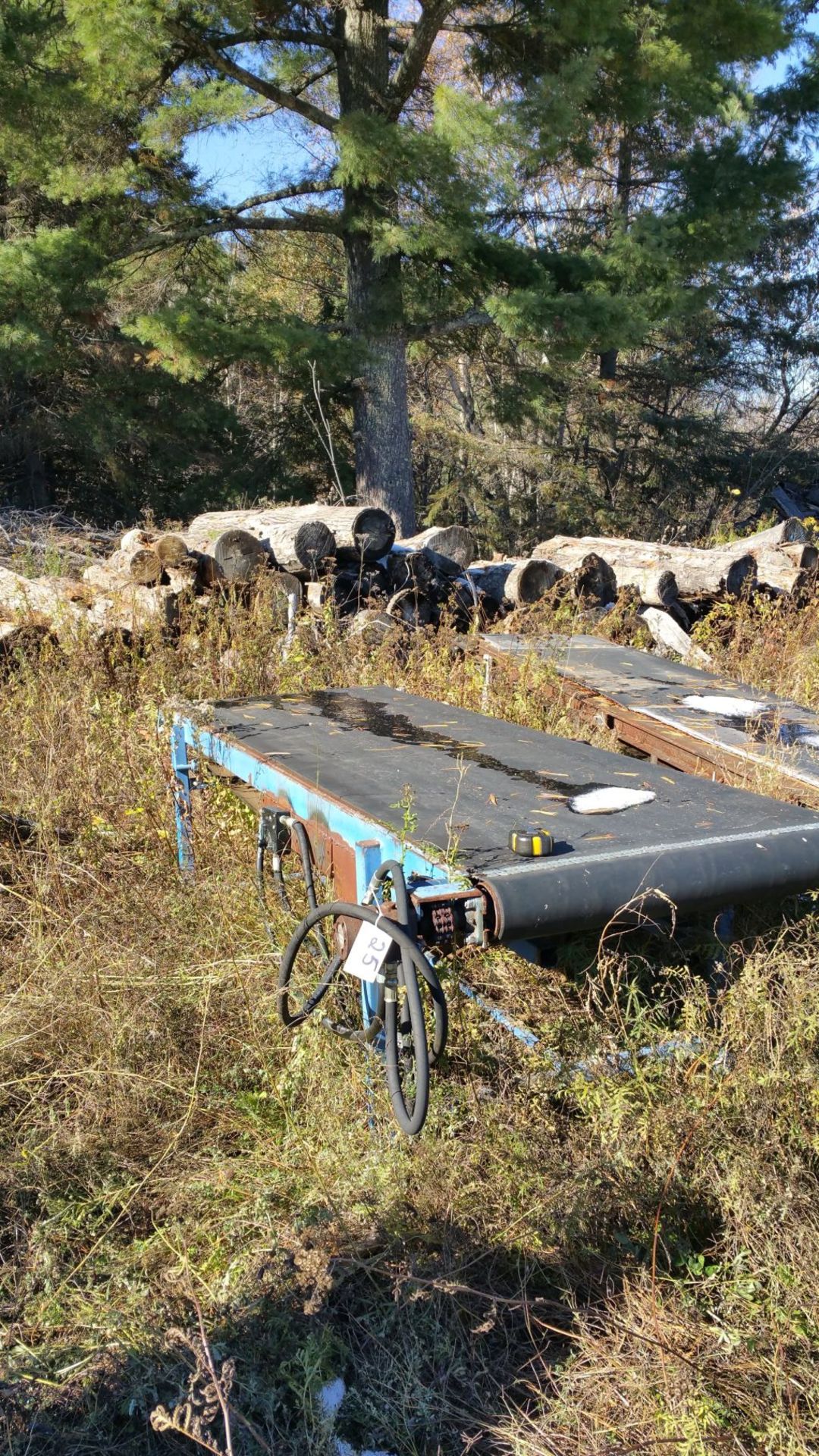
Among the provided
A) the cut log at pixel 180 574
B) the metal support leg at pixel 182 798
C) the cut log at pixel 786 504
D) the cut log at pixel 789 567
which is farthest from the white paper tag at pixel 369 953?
the cut log at pixel 786 504

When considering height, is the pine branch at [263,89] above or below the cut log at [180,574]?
above

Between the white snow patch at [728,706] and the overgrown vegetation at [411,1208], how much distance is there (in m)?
1.23

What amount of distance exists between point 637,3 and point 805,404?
8.69 m

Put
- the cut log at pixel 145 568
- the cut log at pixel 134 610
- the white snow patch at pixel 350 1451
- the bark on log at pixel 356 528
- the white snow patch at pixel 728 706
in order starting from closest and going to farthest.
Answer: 1. the white snow patch at pixel 350 1451
2. the white snow patch at pixel 728 706
3. the cut log at pixel 134 610
4. the cut log at pixel 145 568
5. the bark on log at pixel 356 528

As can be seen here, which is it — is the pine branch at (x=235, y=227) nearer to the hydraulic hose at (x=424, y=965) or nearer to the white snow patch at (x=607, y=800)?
the white snow patch at (x=607, y=800)

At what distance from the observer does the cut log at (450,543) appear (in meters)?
8.40

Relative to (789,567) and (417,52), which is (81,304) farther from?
(789,567)

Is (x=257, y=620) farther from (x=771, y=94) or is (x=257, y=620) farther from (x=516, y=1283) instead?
(x=771, y=94)

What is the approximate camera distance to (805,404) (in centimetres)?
1900

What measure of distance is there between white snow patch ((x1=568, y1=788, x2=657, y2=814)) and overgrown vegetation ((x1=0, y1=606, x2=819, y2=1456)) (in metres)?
0.39

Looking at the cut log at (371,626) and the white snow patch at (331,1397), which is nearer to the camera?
the white snow patch at (331,1397)

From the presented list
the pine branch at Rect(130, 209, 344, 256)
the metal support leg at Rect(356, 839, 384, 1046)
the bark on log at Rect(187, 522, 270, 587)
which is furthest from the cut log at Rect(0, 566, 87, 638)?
the pine branch at Rect(130, 209, 344, 256)

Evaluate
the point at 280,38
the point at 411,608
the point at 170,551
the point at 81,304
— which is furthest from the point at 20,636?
the point at 280,38

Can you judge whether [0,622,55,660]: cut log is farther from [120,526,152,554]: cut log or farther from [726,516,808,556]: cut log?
[726,516,808,556]: cut log
